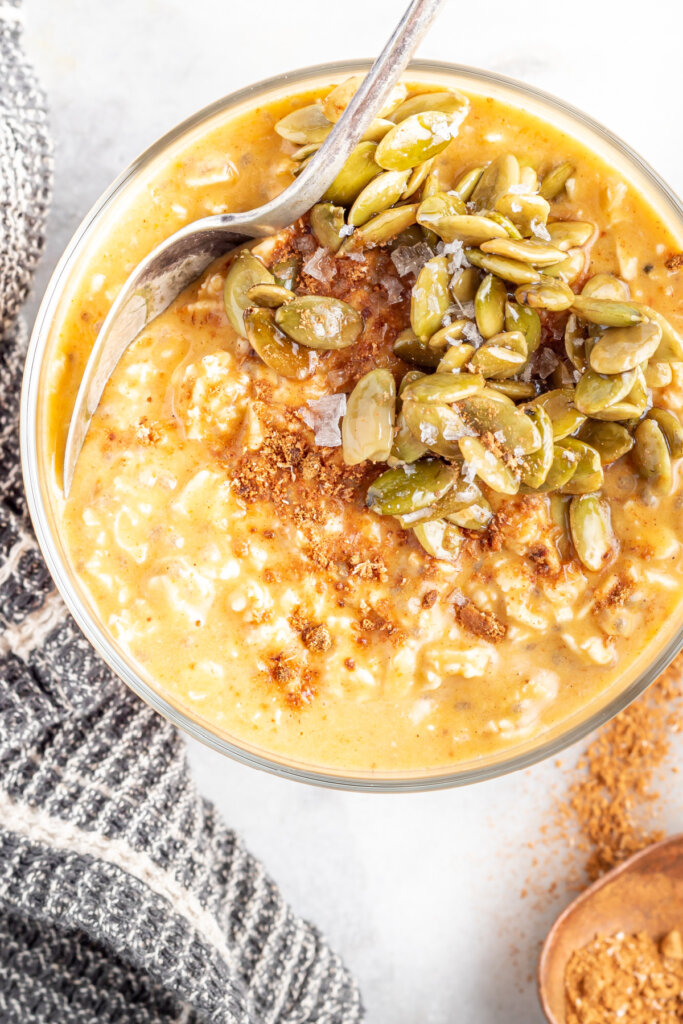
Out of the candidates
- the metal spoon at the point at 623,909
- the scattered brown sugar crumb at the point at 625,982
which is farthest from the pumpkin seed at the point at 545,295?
the scattered brown sugar crumb at the point at 625,982

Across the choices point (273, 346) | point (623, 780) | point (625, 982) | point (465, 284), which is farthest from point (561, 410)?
point (625, 982)

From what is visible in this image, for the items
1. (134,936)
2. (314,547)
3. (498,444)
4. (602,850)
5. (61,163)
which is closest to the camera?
(498,444)

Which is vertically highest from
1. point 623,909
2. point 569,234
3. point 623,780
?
point 569,234

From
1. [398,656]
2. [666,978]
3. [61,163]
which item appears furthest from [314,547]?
[666,978]

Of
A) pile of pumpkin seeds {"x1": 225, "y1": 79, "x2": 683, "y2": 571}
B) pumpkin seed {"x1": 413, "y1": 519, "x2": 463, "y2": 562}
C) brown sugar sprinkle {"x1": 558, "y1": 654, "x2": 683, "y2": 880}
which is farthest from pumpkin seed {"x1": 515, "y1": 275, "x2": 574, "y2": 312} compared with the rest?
brown sugar sprinkle {"x1": 558, "y1": 654, "x2": 683, "y2": 880}

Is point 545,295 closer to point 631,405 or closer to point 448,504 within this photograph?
point 631,405

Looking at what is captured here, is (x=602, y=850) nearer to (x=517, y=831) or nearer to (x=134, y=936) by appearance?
(x=517, y=831)

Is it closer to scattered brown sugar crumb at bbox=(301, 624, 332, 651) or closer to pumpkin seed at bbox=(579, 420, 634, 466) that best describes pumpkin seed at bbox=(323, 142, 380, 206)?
pumpkin seed at bbox=(579, 420, 634, 466)
